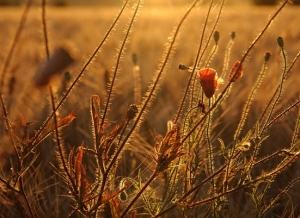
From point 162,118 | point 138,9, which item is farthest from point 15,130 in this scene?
point 162,118

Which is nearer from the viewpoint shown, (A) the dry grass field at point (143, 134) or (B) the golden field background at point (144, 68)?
(A) the dry grass field at point (143, 134)

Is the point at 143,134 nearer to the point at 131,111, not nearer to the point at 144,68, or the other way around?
the point at 131,111

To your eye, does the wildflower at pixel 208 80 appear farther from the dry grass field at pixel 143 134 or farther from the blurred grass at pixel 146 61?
the blurred grass at pixel 146 61

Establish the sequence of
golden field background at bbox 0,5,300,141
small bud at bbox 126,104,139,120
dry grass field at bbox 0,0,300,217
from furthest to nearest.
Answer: golden field background at bbox 0,5,300,141 → dry grass field at bbox 0,0,300,217 → small bud at bbox 126,104,139,120

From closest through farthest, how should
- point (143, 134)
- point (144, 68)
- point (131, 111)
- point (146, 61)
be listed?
point (131, 111) < point (143, 134) < point (144, 68) < point (146, 61)

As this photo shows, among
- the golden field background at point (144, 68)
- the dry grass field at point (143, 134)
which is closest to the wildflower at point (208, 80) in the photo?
the dry grass field at point (143, 134)

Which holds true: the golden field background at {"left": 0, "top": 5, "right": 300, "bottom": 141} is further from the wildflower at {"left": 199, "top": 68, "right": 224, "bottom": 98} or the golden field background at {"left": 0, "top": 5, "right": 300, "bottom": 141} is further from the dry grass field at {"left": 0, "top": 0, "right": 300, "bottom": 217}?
the wildflower at {"left": 199, "top": 68, "right": 224, "bottom": 98}

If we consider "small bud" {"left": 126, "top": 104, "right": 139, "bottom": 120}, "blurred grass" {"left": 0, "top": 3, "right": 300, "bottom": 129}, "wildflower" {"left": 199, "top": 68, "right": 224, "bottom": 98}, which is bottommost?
"blurred grass" {"left": 0, "top": 3, "right": 300, "bottom": 129}

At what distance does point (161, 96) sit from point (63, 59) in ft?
5.89

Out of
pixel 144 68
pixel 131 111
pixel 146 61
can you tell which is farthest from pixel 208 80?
pixel 146 61

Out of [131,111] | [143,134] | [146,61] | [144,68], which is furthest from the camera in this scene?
[146,61]

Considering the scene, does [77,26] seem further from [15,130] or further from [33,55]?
[15,130]

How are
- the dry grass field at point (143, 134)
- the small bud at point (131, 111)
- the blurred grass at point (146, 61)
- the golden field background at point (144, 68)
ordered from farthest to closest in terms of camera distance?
1. the blurred grass at point (146, 61)
2. the golden field background at point (144, 68)
3. the dry grass field at point (143, 134)
4. the small bud at point (131, 111)

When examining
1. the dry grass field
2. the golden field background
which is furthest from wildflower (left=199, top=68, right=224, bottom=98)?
the golden field background
